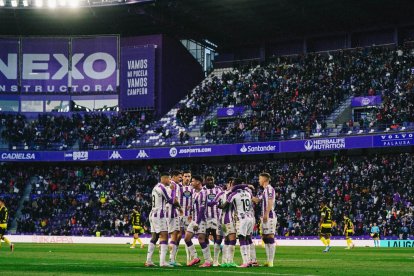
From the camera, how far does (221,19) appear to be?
70250 mm

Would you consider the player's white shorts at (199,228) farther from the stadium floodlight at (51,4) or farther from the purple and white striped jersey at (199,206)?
the stadium floodlight at (51,4)

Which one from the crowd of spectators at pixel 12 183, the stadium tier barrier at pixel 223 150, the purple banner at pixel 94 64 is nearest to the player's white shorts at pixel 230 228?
the stadium tier barrier at pixel 223 150

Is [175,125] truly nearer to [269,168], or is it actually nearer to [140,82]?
[140,82]

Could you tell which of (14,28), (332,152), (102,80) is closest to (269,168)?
(332,152)

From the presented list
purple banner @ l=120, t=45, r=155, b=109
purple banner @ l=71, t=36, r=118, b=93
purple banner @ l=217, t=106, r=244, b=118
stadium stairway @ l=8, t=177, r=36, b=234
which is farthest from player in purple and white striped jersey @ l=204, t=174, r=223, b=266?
purple banner @ l=71, t=36, r=118, b=93

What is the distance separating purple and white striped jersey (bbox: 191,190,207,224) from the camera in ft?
77.5

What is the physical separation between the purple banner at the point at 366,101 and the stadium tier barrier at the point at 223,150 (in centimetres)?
457

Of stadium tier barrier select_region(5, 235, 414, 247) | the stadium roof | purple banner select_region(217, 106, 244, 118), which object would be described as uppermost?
the stadium roof

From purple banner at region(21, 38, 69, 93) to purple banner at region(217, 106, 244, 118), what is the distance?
17.3 meters

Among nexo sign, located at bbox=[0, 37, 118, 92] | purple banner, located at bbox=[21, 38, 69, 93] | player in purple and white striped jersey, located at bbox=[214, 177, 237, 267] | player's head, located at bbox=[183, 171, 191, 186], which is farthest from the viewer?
purple banner, located at bbox=[21, 38, 69, 93]

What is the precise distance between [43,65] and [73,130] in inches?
323

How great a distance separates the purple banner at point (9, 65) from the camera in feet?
252

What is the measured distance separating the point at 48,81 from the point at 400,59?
3434 centimetres

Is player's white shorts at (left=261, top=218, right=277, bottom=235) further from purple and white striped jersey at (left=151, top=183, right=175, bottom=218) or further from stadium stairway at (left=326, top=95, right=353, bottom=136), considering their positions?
stadium stairway at (left=326, top=95, right=353, bottom=136)
